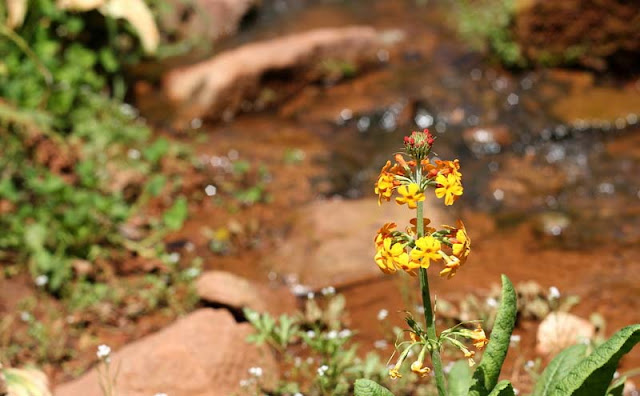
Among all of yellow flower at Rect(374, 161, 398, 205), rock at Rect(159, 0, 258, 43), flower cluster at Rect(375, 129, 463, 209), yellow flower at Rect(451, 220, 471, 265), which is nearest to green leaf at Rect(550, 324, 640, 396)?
yellow flower at Rect(451, 220, 471, 265)

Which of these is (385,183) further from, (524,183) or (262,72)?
(262,72)

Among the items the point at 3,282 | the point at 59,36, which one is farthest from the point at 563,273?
the point at 59,36

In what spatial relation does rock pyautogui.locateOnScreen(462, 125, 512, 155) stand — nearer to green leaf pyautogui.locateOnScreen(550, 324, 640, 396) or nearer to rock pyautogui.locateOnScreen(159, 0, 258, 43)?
rock pyautogui.locateOnScreen(159, 0, 258, 43)

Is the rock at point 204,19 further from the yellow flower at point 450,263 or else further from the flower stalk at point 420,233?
the yellow flower at point 450,263

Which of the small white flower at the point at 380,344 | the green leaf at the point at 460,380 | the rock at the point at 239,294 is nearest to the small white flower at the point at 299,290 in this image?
the rock at the point at 239,294

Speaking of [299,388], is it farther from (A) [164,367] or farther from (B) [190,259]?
(B) [190,259]
